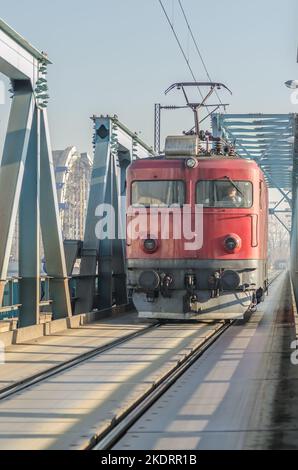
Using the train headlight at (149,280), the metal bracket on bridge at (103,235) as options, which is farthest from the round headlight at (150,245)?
the metal bracket on bridge at (103,235)

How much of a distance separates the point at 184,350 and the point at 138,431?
20.9 feet

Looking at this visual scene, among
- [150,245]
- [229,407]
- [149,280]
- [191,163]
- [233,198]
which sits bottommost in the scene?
[229,407]

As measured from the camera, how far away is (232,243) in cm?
1877

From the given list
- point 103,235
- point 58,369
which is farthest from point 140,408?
point 103,235

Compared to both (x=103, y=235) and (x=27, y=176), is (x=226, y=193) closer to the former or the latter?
(x=27, y=176)

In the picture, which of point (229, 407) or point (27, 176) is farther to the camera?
point (27, 176)

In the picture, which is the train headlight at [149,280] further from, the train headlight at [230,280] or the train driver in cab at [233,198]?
the train driver in cab at [233,198]

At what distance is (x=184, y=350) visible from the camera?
14023mm

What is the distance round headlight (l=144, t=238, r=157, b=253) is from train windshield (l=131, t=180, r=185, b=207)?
83 cm

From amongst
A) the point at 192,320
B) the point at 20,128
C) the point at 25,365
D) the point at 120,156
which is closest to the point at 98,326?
the point at 192,320

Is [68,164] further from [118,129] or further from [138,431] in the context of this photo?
[138,431]

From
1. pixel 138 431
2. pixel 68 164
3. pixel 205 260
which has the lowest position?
pixel 138 431

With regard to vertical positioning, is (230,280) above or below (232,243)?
below

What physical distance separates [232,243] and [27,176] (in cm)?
457
